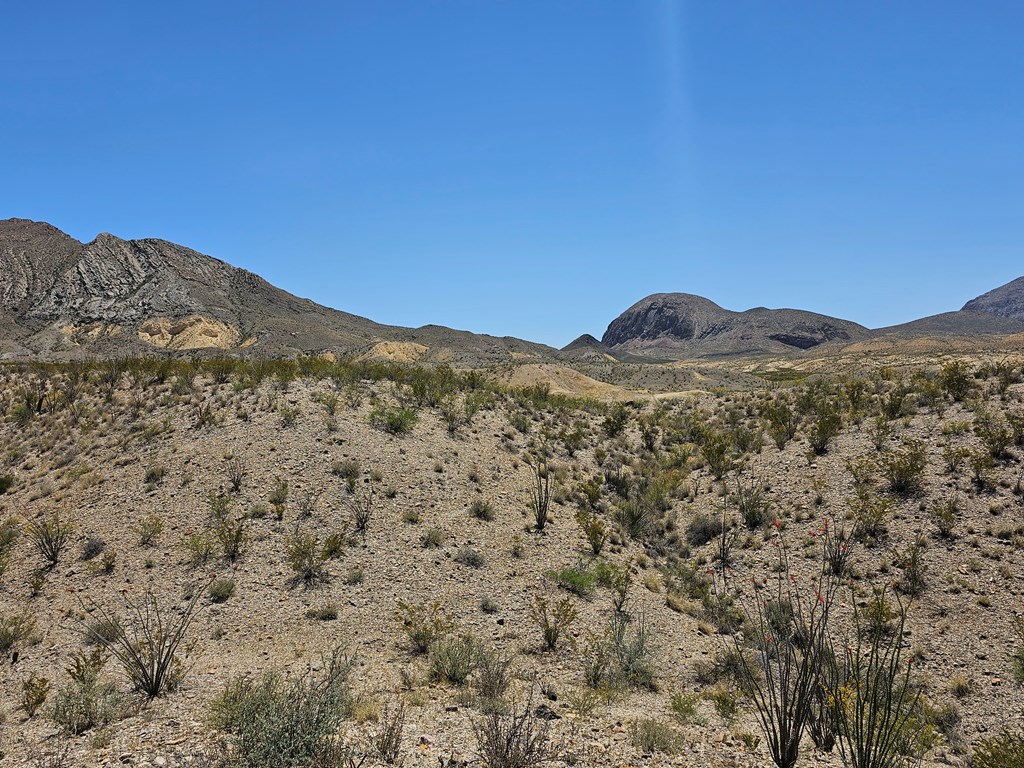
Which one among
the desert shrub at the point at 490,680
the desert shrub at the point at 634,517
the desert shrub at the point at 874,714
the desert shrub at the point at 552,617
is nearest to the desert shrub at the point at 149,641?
the desert shrub at the point at 490,680

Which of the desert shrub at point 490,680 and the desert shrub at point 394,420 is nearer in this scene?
the desert shrub at point 490,680

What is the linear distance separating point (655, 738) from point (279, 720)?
4.00 meters

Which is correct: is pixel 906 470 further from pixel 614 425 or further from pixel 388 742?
pixel 388 742

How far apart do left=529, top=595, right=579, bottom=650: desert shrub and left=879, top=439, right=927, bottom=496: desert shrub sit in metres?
8.73

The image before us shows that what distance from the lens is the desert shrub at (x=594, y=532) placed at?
12.2 m

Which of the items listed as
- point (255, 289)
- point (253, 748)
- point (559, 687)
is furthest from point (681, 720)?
point (255, 289)

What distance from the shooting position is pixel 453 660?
7.57 m

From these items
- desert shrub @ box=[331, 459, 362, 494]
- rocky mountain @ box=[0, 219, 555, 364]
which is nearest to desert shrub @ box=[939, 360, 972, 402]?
desert shrub @ box=[331, 459, 362, 494]

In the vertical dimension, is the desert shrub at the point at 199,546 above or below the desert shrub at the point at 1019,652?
above

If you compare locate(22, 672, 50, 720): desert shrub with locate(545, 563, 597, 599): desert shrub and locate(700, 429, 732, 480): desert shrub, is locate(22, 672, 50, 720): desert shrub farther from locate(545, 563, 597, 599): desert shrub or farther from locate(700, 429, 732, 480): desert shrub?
Answer: locate(700, 429, 732, 480): desert shrub

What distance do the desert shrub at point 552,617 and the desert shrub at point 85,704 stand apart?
572cm

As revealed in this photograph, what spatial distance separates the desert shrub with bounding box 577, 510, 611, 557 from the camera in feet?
40.1

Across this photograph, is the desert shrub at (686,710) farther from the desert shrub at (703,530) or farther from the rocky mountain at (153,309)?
the rocky mountain at (153,309)

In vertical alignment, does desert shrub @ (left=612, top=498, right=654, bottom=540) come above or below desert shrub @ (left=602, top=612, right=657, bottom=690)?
above
